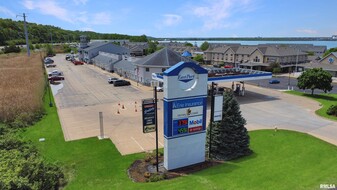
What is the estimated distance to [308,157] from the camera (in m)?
17.6

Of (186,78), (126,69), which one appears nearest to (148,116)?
(186,78)

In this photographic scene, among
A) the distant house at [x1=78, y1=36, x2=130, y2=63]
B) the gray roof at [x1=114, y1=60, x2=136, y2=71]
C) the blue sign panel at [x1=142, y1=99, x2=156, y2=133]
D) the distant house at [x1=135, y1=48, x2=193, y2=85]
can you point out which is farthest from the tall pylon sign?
the distant house at [x1=78, y1=36, x2=130, y2=63]

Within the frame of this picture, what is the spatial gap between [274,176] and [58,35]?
211 meters

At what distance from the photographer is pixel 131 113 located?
3072cm

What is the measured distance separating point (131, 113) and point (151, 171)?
1495 centimetres

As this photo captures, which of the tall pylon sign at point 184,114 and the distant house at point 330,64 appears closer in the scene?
the tall pylon sign at point 184,114

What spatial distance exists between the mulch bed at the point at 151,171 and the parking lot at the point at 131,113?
2493mm

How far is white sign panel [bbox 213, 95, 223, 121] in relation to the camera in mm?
16969

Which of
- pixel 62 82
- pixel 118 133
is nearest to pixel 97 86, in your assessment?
pixel 62 82

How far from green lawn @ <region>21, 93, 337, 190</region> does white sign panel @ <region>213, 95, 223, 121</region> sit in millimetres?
3288

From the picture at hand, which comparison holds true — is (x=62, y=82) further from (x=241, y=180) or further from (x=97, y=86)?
(x=241, y=180)

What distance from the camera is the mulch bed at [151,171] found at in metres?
15.7

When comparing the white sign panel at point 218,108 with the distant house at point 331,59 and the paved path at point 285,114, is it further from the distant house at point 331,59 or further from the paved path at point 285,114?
the distant house at point 331,59

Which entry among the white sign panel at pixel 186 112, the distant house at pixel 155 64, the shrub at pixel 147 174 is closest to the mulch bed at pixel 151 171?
the shrub at pixel 147 174
